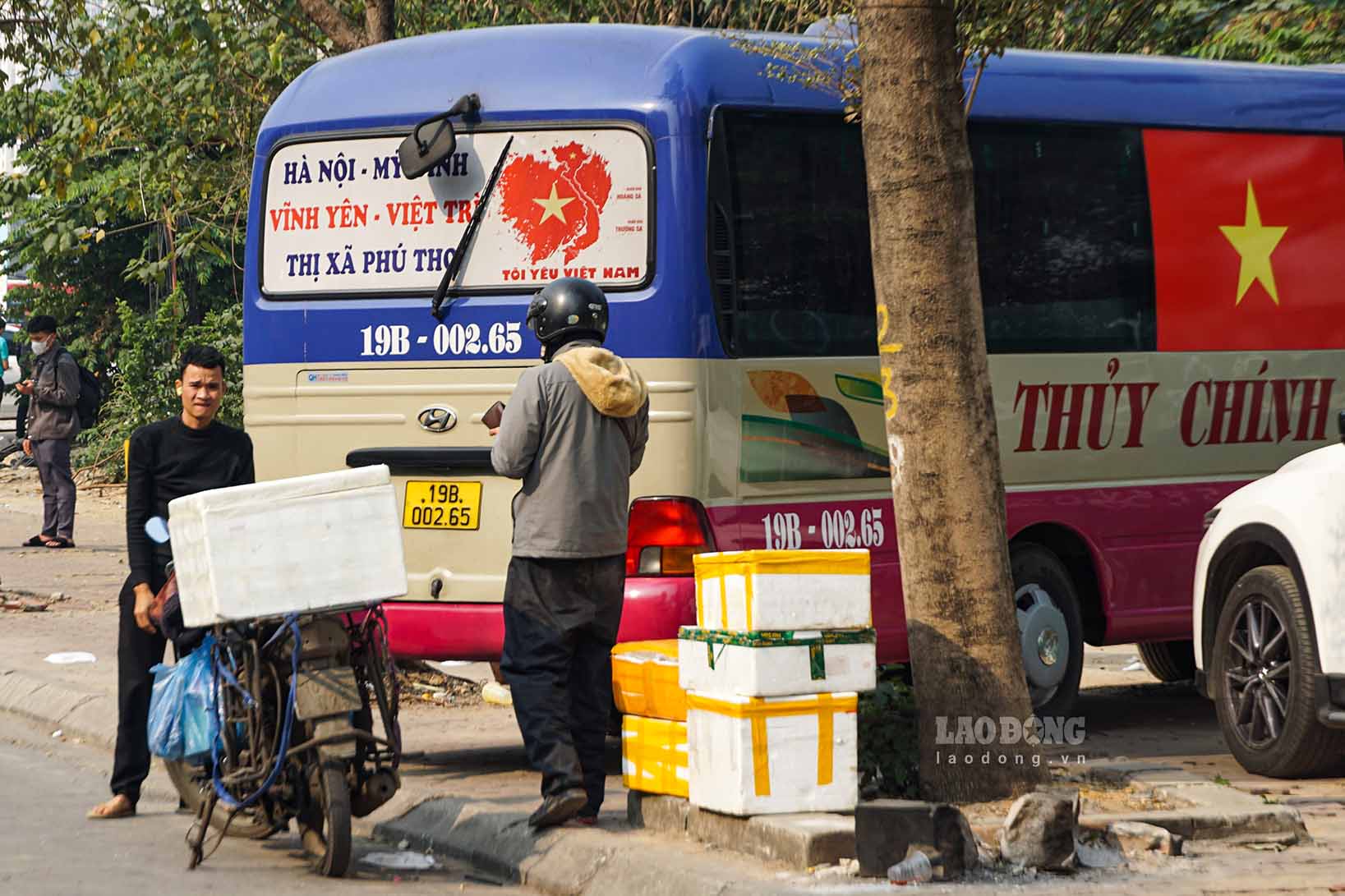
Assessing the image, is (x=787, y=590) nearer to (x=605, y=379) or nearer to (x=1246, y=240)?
(x=605, y=379)

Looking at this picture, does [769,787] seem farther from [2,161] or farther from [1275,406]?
[2,161]

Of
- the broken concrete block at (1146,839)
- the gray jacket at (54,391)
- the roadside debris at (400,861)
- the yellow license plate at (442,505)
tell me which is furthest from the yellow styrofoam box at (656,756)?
the gray jacket at (54,391)

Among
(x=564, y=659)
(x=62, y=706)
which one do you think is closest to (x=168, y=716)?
(x=564, y=659)

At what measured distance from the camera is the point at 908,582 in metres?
7.38

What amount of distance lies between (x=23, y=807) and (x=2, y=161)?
51.5 meters

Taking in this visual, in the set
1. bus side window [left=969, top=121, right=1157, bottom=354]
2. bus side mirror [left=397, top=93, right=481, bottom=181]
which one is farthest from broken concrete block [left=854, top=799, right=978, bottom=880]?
bus side mirror [left=397, top=93, right=481, bottom=181]

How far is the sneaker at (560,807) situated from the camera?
286 inches

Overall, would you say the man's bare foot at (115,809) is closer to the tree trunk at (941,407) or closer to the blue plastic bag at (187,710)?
the blue plastic bag at (187,710)

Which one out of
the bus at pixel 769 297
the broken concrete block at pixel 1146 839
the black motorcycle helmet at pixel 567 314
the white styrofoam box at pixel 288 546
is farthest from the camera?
the bus at pixel 769 297

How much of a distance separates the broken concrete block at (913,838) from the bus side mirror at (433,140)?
3.91 metres

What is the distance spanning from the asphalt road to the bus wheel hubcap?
3.50 m

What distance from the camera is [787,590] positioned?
679cm

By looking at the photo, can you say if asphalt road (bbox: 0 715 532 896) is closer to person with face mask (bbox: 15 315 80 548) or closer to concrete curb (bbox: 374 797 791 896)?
concrete curb (bbox: 374 797 791 896)

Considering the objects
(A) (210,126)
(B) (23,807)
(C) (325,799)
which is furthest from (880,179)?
(A) (210,126)
